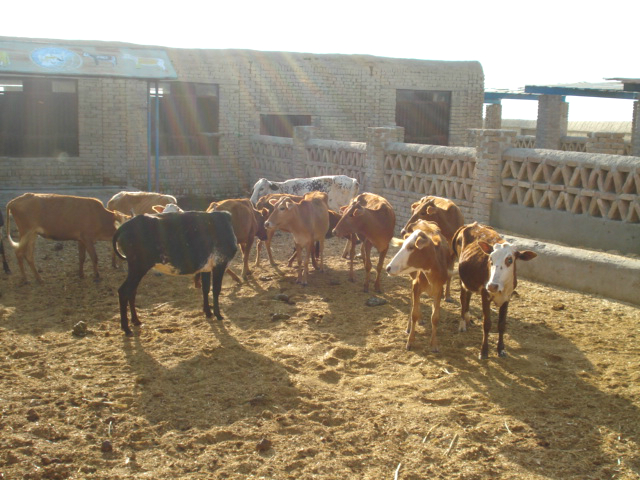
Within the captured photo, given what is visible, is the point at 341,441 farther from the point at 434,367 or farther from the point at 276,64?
the point at 276,64

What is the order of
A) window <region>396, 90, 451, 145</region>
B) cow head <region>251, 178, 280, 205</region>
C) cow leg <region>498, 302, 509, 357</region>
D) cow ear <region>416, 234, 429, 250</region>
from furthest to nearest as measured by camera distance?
window <region>396, 90, 451, 145</region> → cow head <region>251, 178, 280, 205</region> → cow ear <region>416, 234, 429, 250</region> → cow leg <region>498, 302, 509, 357</region>

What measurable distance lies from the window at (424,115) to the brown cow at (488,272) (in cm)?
1674

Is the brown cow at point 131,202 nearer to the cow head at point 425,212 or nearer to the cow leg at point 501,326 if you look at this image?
the cow head at point 425,212

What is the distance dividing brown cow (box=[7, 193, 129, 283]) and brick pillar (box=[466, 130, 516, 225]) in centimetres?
638

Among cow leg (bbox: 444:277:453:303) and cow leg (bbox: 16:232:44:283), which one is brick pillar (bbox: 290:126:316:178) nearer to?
cow leg (bbox: 16:232:44:283)

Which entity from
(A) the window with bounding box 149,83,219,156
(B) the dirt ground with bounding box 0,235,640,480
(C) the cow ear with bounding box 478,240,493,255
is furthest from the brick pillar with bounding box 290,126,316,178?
(C) the cow ear with bounding box 478,240,493,255

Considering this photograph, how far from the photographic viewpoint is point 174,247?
815 centimetres

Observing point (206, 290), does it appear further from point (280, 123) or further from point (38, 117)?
point (280, 123)

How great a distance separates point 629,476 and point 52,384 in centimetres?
484

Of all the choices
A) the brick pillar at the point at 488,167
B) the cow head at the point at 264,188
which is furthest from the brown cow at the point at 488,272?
the cow head at the point at 264,188

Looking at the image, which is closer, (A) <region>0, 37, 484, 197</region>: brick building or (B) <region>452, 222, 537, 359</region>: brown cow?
(B) <region>452, 222, 537, 359</region>: brown cow

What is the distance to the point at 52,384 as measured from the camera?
644 cm

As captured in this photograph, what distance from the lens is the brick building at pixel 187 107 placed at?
17708mm

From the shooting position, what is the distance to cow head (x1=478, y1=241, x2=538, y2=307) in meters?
6.80
